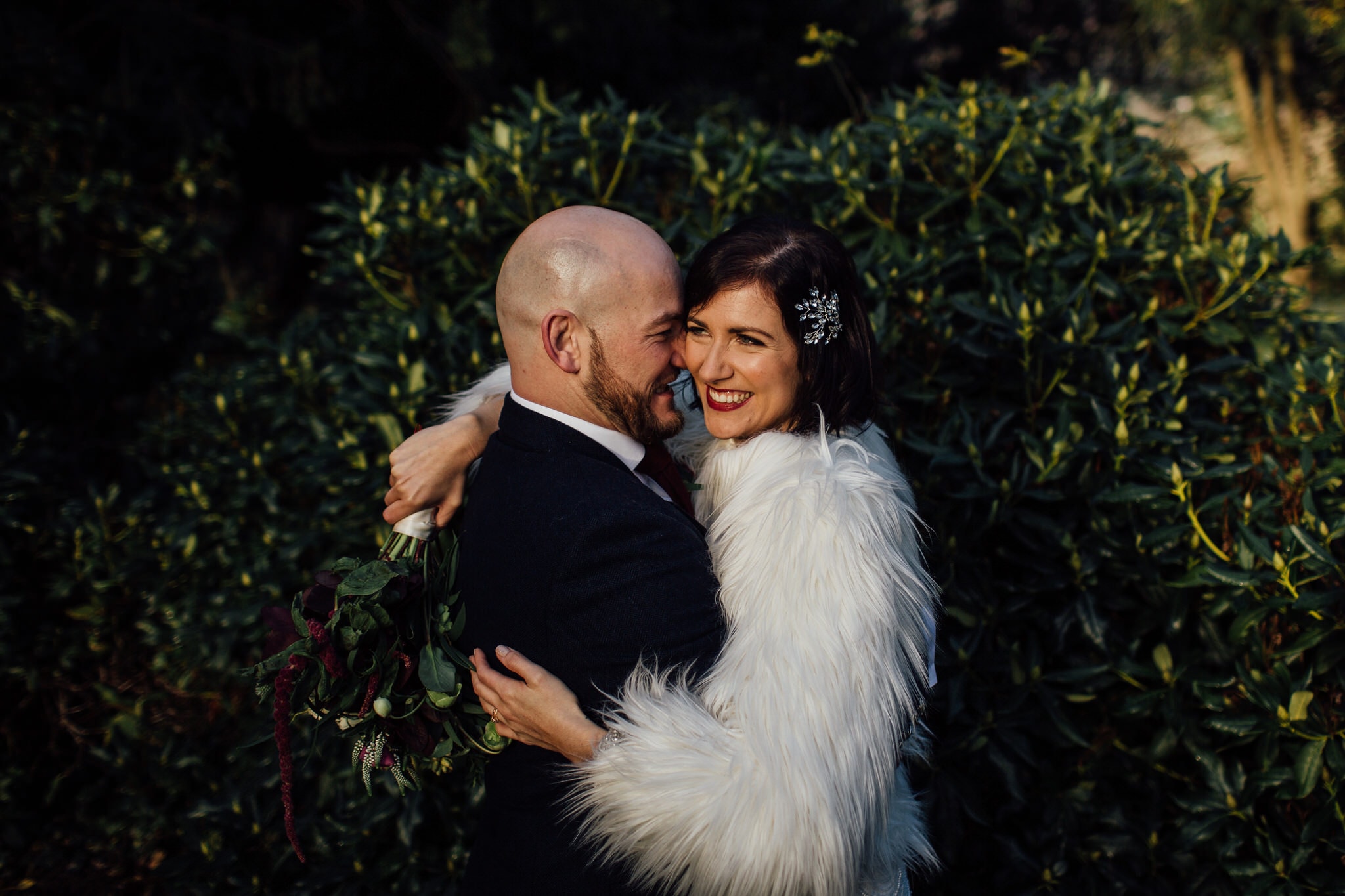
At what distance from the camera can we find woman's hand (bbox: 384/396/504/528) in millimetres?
1979

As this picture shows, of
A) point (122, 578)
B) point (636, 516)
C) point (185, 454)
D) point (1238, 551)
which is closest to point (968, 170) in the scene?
point (1238, 551)

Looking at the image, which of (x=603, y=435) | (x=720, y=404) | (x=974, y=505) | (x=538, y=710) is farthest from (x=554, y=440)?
(x=974, y=505)

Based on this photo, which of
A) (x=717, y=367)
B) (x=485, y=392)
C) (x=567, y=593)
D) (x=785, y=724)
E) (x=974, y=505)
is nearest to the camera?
(x=785, y=724)

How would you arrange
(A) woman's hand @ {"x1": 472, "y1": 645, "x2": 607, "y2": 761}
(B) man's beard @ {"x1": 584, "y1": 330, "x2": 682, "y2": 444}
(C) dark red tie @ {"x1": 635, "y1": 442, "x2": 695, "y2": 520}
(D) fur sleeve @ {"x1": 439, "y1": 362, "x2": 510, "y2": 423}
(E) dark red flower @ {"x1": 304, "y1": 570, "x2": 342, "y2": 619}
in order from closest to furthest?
(A) woman's hand @ {"x1": 472, "y1": 645, "x2": 607, "y2": 761}
(E) dark red flower @ {"x1": 304, "y1": 570, "x2": 342, "y2": 619}
(B) man's beard @ {"x1": 584, "y1": 330, "x2": 682, "y2": 444}
(C) dark red tie @ {"x1": 635, "y1": 442, "x2": 695, "y2": 520}
(D) fur sleeve @ {"x1": 439, "y1": 362, "x2": 510, "y2": 423}

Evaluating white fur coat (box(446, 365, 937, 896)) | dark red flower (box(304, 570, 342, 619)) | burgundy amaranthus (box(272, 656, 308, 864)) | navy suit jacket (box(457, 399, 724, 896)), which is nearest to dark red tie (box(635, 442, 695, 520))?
navy suit jacket (box(457, 399, 724, 896))

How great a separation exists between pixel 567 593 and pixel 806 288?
3.07 feet

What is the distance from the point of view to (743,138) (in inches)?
131

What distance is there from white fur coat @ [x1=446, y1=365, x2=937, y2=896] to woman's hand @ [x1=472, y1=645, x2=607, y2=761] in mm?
49

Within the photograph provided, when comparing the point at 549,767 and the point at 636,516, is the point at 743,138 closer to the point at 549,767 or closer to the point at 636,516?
the point at 636,516

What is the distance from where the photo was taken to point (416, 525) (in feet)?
6.64

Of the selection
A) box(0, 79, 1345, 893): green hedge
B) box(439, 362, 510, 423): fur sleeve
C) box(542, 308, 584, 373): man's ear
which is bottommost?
box(0, 79, 1345, 893): green hedge

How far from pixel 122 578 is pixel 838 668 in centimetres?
365

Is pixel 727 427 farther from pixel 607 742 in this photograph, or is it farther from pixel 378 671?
pixel 378 671

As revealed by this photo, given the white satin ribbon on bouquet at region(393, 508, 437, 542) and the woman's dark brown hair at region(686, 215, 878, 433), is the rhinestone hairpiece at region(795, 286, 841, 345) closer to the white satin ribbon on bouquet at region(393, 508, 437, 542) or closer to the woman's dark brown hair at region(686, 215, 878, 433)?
the woman's dark brown hair at region(686, 215, 878, 433)
